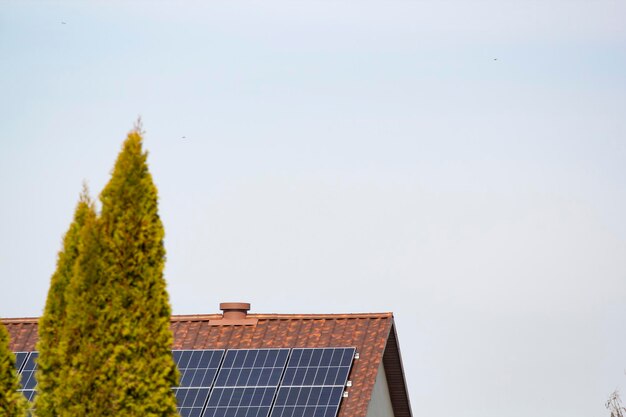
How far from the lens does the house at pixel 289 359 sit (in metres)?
30.2

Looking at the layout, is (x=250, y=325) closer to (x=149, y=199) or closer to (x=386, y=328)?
(x=386, y=328)

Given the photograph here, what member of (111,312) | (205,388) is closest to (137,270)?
(111,312)

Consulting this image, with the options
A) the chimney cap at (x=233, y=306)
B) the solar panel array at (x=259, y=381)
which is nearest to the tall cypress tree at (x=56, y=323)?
Result: the solar panel array at (x=259, y=381)

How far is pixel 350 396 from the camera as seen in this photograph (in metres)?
30.3

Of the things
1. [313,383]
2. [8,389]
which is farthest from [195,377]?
[8,389]

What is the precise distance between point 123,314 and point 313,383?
39.0ft

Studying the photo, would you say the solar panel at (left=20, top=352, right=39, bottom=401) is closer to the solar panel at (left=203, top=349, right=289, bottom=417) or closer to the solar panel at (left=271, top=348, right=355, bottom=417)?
the solar panel at (left=203, top=349, right=289, bottom=417)

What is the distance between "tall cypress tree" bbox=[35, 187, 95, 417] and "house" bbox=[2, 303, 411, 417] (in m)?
9.94

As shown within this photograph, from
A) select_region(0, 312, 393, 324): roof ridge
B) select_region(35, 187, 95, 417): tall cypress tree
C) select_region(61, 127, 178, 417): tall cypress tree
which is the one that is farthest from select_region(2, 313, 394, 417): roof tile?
select_region(61, 127, 178, 417): tall cypress tree

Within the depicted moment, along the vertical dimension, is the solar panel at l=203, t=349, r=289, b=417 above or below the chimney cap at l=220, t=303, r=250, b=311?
below

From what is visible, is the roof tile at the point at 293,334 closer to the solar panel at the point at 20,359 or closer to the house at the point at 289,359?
the house at the point at 289,359

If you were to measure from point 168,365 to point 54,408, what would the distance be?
2157 mm

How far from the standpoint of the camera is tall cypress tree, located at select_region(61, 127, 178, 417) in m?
19.2

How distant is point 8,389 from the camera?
68.1ft
